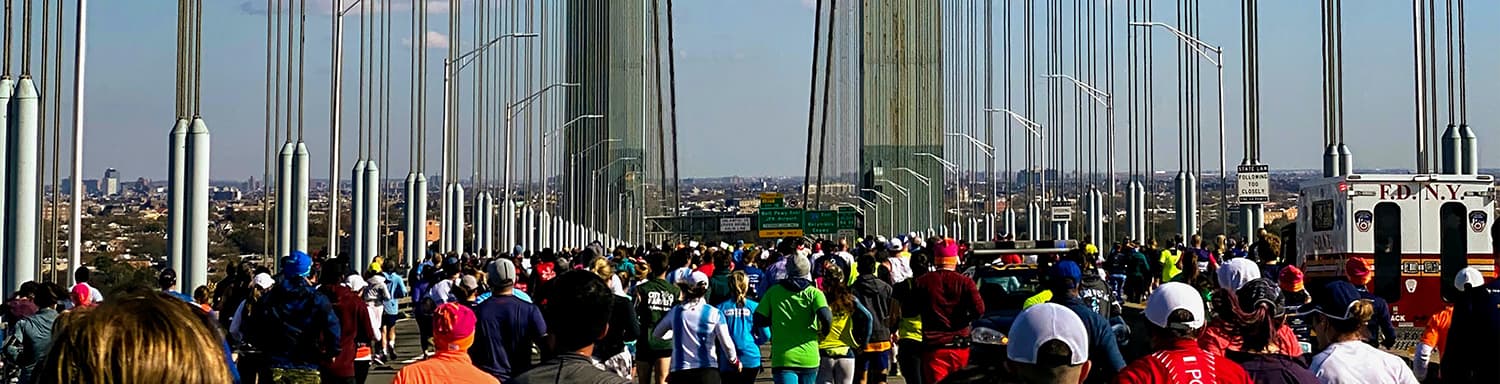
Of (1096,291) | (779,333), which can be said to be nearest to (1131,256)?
(1096,291)

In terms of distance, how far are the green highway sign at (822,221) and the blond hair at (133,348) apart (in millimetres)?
114791

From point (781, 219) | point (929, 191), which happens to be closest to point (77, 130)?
point (929, 191)

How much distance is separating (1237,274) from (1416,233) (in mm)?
12838

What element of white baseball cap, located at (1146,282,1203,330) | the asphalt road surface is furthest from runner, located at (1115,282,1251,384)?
the asphalt road surface

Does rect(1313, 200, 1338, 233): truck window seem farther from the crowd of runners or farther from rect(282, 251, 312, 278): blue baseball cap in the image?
rect(282, 251, 312, 278): blue baseball cap

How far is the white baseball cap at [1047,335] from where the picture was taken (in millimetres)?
4914

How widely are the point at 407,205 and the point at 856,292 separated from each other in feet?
110

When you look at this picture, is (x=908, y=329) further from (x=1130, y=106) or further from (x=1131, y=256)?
(x=1130, y=106)

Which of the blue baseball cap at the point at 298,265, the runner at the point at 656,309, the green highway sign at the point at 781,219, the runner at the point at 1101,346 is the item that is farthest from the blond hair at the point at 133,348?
the green highway sign at the point at 781,219

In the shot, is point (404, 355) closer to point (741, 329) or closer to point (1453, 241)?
point (1453, 241)

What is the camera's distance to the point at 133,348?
2.94 meters

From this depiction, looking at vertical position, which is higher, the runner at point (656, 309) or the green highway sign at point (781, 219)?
the green highway sign at point (781, 219)

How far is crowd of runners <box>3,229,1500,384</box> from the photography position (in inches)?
145

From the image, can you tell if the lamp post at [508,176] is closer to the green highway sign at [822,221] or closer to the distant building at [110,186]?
the green highway sign at [822,221]
